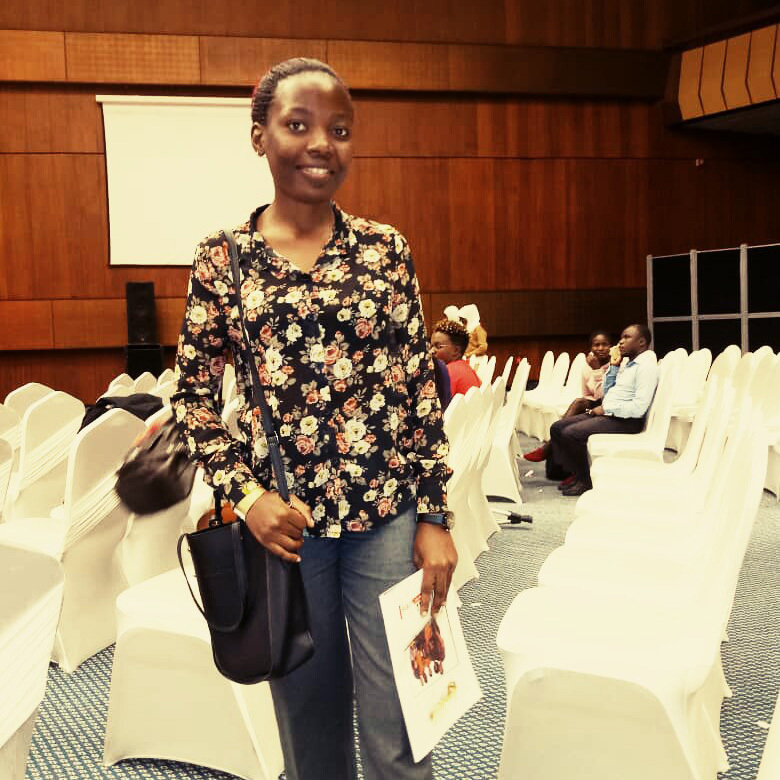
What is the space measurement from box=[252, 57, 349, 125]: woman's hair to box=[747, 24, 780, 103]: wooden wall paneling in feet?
36.0

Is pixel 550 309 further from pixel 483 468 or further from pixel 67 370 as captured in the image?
pixel 483 468

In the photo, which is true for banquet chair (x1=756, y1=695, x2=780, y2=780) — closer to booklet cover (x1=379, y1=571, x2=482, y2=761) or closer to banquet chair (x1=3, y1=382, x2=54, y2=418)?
→ booklet cover (x1=379, y1=571, x2=482, y2=761)

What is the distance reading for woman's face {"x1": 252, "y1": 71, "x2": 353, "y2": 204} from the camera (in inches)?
53.9

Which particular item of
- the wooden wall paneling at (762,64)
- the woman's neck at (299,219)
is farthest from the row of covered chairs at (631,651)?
the wooden wall paneling at (762,64)

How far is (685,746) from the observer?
1.75 m

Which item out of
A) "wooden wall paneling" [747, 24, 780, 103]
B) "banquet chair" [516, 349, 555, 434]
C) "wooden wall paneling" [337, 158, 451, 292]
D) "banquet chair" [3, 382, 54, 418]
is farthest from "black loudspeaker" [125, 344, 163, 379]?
"wooden wall paneling" [747, 24, 780, 103]

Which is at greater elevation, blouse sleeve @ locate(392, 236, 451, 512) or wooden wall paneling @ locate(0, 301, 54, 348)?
blouse sleeve @ locate(392, 236, 451, 512)

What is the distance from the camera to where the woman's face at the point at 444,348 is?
5203 millimetres

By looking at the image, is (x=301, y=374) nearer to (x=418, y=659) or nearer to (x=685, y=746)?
(x=418, y=659)

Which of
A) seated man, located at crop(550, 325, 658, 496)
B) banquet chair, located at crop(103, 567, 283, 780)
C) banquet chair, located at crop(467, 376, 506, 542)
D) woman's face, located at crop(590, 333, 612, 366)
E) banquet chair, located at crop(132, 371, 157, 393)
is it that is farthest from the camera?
woman's face, located at crop(590, 333, 612, 366)

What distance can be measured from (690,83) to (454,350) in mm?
8455

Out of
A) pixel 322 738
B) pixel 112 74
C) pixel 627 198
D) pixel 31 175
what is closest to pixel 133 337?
pixel 31 175

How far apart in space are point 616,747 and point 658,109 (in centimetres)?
1189

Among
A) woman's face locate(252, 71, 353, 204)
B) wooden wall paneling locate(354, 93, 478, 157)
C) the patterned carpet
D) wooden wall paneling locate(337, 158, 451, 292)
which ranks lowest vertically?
the patterned carpet
